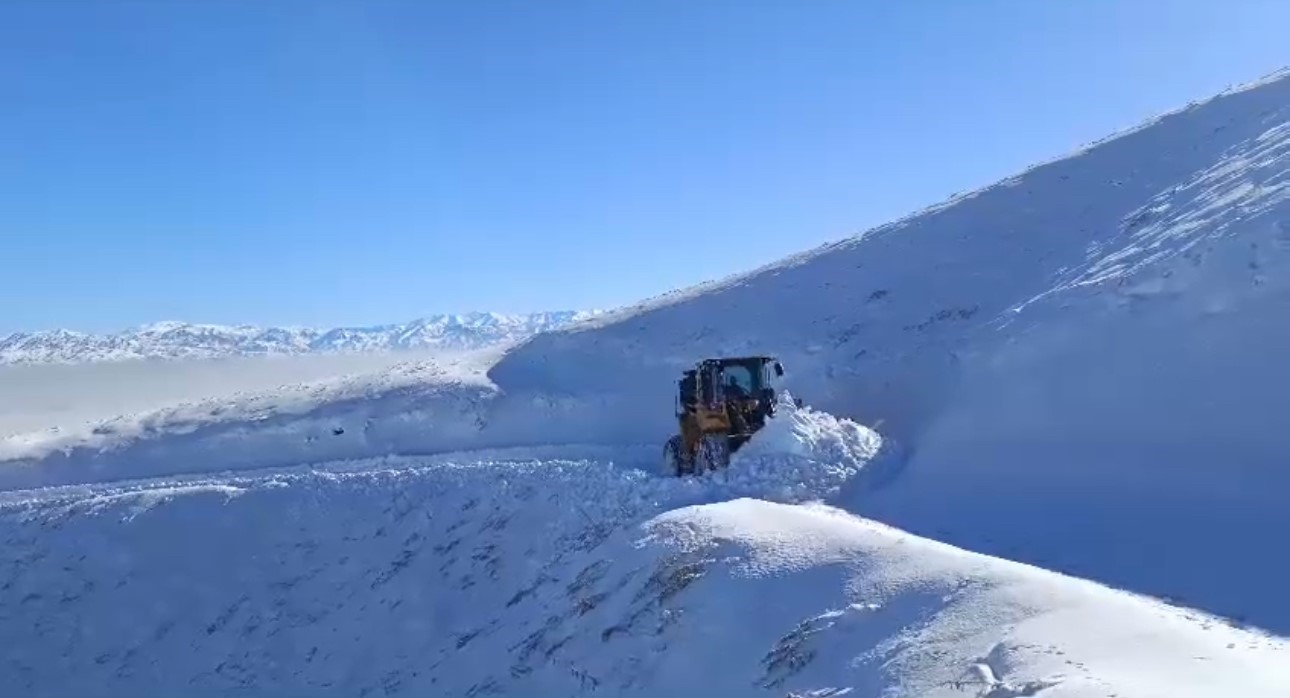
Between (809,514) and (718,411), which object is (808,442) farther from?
(809,514)

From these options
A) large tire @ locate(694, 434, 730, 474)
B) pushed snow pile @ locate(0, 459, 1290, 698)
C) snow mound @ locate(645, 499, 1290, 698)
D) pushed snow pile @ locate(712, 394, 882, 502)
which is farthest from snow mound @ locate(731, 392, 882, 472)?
snow mound @ locate(645, 499, 1290, 698)

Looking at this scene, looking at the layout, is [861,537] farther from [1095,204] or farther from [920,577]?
[1095,204]

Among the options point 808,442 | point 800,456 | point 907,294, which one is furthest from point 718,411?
point 907,294

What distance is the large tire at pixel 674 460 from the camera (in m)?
23.8

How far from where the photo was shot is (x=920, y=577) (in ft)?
40.7

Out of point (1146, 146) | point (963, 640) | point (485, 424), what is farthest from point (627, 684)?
point (1146, 146)

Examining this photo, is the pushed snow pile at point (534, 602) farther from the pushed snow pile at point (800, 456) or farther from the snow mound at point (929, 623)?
the pushed snow pile at point (800, 456)

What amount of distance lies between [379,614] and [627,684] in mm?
7900

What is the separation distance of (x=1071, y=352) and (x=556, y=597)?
12743mm

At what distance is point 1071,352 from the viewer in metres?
22.2

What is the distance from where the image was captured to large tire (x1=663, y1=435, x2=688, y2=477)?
23828 mm

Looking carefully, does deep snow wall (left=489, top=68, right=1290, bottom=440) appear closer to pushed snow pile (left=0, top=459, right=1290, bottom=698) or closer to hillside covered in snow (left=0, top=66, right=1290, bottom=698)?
hillside covered in snow (left=0, top=66, right=1290, bottom=698)

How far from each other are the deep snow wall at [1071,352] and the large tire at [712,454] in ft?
12.2

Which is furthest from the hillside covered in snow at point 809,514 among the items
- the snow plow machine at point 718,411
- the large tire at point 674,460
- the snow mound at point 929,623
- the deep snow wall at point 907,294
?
the snow plow machine at point 718,411
